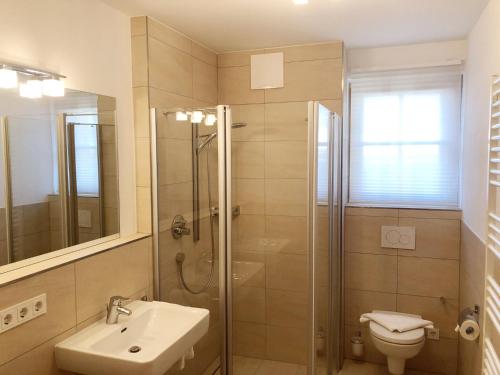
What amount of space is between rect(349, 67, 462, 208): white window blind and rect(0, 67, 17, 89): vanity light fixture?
8.51 feet

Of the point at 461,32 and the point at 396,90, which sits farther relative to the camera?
the point at 396,90

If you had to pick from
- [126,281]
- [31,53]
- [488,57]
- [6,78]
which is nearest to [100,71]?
[31,53]

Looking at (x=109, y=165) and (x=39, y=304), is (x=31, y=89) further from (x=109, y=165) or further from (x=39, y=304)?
(x=39, y=304)

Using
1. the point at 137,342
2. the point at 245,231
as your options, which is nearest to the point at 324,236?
the point at 245,231

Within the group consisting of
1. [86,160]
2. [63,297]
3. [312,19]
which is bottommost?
[63,297]

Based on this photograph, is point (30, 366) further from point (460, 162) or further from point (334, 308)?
point (460, 162)

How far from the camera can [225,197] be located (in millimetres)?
2521

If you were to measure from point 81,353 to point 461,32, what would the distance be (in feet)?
10.6

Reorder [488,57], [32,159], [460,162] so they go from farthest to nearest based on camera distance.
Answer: [460,162] < [488,57] < [32,159]

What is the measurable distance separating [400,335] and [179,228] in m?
1.79

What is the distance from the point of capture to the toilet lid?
2.98m

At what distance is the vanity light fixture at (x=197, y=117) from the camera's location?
8.29ft

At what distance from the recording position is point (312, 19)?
2.77 metres

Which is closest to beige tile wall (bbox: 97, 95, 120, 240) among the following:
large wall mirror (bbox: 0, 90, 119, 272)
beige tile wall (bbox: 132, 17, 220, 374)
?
large wall mirror (bbox: 0, 90, 119, 272)
